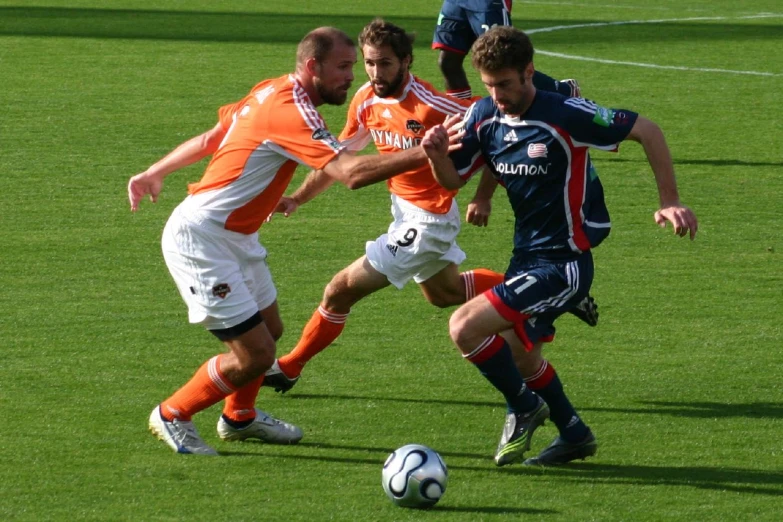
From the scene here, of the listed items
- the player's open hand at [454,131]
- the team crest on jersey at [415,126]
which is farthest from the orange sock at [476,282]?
the player's open hand at [454,131]

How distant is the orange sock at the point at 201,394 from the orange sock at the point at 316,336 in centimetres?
83

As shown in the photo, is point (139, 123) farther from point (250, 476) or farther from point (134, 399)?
point (250, 476)

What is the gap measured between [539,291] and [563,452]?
2.30 ft

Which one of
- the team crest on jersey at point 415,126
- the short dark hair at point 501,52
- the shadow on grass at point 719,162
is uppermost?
the short dark hair at point 501,52

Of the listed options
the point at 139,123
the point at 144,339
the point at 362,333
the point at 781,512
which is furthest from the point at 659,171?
the point at 139,123

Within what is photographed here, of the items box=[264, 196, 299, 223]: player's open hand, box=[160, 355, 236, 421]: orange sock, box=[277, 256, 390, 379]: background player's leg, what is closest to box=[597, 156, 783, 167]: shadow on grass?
box=[277, 256, 390, 379]: background player's leg

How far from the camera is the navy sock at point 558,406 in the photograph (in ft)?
18.8

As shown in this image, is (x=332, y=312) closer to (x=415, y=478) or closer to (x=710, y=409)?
(x=415, y=478)

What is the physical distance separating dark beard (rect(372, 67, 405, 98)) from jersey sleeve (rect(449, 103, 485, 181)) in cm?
88

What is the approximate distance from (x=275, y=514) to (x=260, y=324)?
0.94 metres

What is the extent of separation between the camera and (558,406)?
5.78 m

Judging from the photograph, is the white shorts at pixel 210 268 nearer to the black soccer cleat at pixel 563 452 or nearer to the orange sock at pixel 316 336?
the orange sock at pixel 316 336

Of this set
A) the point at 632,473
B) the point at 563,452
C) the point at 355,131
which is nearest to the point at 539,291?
the point at 563,452

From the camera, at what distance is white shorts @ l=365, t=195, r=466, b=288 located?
6.54 m
